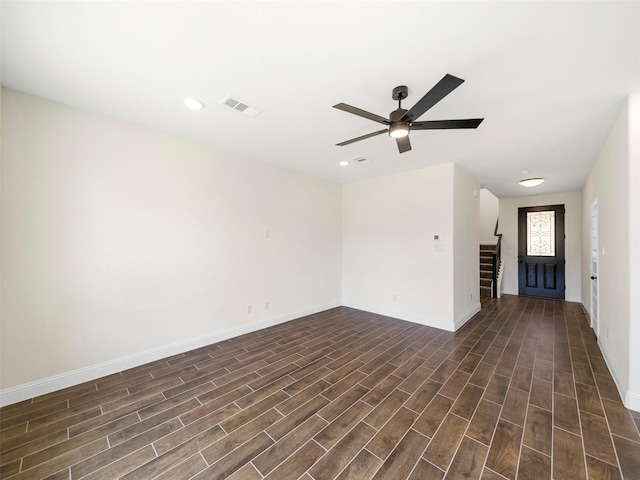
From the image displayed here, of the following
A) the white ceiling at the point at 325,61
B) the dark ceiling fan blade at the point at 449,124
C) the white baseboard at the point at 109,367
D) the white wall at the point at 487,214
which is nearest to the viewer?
the white ceiling at the point at 325,61

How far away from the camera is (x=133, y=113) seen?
2568 mm

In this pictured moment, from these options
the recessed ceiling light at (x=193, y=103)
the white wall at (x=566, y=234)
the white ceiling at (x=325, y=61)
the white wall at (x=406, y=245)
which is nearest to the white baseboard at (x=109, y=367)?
the white wall at (x=406, y=245)

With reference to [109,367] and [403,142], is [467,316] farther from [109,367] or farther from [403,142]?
[109,367]

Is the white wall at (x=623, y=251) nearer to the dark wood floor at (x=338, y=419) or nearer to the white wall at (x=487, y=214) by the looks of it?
the dark wood floor at (x=338, y=419)

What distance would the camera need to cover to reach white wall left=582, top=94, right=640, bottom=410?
2098mm

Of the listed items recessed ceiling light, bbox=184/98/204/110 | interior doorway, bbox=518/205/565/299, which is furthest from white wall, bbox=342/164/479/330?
recessed ceiling light, bbox=184/98/204/110

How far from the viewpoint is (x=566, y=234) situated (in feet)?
19.5

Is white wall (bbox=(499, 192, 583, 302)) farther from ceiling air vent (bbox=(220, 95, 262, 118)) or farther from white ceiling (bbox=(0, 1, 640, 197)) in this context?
ceiling air vent (bbox=(220, 95, 262, 118))

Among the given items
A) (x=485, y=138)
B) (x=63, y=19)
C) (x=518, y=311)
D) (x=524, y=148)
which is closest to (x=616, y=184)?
(x=524, y=148)

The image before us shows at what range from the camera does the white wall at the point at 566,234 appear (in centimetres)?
580

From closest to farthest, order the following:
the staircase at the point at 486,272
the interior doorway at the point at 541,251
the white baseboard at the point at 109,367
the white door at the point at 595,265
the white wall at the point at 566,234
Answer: the white baseboard at the point at 109,367 → the white door at the point at 595,265 → the white wall at the point at 566,234 → the interior doorway at the point at 541,251 → the staircase at the point at 486,272

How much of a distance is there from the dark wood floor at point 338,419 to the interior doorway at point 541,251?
3463 mm

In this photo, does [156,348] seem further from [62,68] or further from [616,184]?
[616,184]

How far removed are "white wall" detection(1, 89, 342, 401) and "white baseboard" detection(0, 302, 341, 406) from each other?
2 cm
